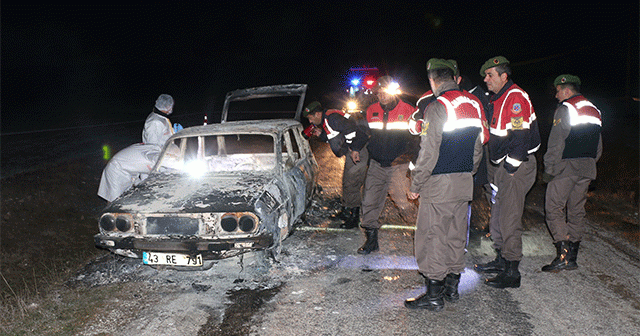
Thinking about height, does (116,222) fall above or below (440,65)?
below

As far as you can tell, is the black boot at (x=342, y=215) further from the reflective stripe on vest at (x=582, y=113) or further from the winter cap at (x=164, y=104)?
the reflective stripe on vest at (x=582, y=113)

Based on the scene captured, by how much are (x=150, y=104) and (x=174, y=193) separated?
28.6 meters

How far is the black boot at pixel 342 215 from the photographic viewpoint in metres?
6.05

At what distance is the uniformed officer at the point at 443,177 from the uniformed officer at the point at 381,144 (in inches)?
47.9

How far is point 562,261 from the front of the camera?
4.27 meters

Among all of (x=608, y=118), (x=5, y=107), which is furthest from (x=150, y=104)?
(x=608, y=118)

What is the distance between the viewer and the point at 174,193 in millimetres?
4359

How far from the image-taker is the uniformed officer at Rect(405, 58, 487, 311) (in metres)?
3.33

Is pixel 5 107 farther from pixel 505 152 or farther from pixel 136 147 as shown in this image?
pixel 505 152

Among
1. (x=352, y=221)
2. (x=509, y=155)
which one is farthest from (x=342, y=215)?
(x=509, y=155)

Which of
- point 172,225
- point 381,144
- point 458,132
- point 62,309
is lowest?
point 62,309

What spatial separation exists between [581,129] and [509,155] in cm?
100

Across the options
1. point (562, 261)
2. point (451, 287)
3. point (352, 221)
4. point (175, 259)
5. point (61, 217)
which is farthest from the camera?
point (61, 217)

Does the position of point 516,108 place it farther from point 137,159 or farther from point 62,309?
point 137,159
